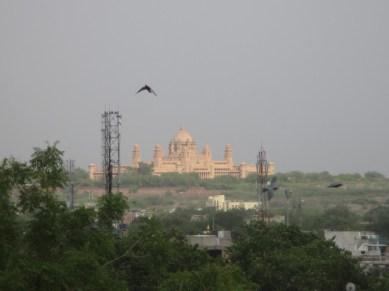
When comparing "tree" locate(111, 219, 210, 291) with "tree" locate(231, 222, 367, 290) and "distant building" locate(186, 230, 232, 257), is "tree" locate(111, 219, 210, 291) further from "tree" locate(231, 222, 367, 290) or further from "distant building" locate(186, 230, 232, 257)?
"distant building" locate(186, 230, 232, 257)

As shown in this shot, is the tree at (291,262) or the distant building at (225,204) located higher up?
the distant building at (225,204)

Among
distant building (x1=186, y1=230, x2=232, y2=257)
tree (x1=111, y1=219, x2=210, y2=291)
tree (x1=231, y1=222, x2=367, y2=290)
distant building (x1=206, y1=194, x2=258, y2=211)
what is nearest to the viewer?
tree (x1=111, y1=219, x2=210, y2=291)

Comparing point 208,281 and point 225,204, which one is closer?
point 208,281

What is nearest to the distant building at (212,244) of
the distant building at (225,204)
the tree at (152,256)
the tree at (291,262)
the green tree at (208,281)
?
the tree at (291,262)

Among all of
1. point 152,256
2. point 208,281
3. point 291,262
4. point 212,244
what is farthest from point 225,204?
point 208,281

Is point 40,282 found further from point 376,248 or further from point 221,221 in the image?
point 221,221

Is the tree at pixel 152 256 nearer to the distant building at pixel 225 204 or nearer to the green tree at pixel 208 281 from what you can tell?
the green tree at pixel 208 281

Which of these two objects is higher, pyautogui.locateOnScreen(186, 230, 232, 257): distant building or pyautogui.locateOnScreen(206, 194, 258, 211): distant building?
pyautogui.locateOnScreen(206, 194, 258, 211): distant building

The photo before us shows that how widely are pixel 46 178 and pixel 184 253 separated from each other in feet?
72.9

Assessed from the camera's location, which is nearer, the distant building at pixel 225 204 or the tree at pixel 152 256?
the tree at pixel 152 256

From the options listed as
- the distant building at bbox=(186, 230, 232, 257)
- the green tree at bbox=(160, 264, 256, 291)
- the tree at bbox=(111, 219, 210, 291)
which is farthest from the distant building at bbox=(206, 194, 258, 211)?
the green tree at bbox=(160, 264, 256, 291)

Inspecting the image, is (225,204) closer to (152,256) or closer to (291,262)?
(291,262)

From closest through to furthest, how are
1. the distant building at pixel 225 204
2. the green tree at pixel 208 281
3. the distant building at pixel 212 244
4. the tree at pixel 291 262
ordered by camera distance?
the green tree at pixel 208 281
the tree at pixel 291 262
the distant building at pixel 212 244
the distant building at pixel 225 204

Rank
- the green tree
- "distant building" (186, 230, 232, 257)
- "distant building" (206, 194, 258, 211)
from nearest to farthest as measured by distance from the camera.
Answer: the green tree → "distant building" (186, 230, 232, 257) → "distant building" (206, 194, 258, 211)
